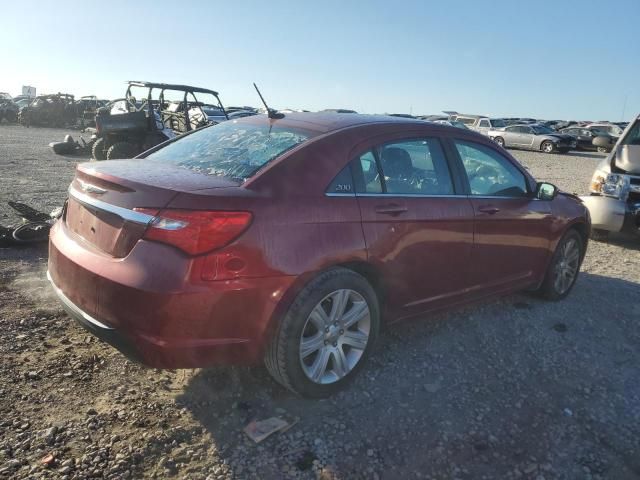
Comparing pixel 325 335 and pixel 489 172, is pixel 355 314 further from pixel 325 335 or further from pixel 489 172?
pixel 489 172

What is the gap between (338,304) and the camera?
2.95m

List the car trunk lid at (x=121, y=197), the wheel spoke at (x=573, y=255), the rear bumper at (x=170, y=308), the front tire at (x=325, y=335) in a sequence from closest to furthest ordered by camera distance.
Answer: the rear bumper at (x=170, y=308)
the car trunk lid at (x=121, y=197)
the front tire at (x=325, y=335)
the wheel spoke at (x=573, y=255)

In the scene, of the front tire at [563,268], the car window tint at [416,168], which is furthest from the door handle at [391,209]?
the front tire at [563,268]

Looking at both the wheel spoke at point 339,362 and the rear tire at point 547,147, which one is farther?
the rear tire at point 547,147

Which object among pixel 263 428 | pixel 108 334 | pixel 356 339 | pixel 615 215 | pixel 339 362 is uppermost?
pixel 615 215

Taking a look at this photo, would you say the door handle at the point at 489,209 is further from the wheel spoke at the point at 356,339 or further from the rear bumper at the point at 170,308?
the rear bumper at the point at 170,308

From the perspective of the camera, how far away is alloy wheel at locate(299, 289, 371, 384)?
2.89 metres

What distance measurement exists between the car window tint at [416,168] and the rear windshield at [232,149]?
57cm

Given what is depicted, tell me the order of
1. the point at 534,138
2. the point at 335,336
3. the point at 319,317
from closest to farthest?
the point at 319,317, the point at 335,336, the point at 534,138

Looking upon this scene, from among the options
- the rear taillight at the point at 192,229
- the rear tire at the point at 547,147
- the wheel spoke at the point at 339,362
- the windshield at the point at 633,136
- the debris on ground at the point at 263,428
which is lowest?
the debris on ground at the point at 263,428

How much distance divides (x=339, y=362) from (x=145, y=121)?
10808mm

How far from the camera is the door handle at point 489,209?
12.3 ft

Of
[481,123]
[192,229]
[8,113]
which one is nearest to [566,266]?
[192,229]

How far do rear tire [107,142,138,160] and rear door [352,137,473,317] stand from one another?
33.1 feet
